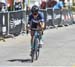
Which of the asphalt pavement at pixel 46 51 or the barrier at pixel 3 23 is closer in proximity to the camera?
the asphalt pavement at pixel 46 51

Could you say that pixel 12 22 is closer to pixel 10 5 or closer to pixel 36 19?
pixel 10 5

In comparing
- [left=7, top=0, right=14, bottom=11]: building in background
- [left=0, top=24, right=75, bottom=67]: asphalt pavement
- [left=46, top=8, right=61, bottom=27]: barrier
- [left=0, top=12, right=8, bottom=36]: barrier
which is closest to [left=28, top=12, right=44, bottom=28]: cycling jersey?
[left=0, top=24, right=75, bottom=67]: asphalt pavement

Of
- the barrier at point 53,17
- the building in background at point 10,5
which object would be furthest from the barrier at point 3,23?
the building in background at point 10,5

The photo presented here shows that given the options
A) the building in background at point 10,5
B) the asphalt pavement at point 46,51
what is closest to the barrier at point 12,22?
the asphalt pavement at point 46,51

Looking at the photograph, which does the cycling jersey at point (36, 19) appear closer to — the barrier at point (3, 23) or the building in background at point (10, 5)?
the barrier at point (3, 23)

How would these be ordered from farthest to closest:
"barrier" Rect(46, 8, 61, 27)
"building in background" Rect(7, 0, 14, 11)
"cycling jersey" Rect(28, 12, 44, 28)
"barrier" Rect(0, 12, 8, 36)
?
1. "building in background" Rect(7, 0, 14, 11)
2. "barrier" Rect(46, 8, 61, 27)
3. "barrier" Rect(0, 12, 8, 36)
4. "cycling jersey" Rect(28, 12, 44, 28)

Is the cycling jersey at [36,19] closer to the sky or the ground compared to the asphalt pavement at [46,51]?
closer to the sky

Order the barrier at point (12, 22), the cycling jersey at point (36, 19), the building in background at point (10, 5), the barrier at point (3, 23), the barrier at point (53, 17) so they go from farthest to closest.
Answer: the building in background at point (10, 5) → the barrier at point (53, 17) → the barrier at point (12, 22) → the barrier at point (3, 23) → the cycling jersey at point (36, 19)

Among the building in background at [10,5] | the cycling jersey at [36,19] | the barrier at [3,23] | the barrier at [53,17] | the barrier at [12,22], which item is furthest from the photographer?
the building in background at [10,5]

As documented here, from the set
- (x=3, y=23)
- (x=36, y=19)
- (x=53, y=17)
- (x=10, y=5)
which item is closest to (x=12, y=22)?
(x=3, y=23)

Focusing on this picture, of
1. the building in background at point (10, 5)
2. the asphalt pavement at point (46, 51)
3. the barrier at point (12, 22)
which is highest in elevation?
the building in background at point (10, 5)

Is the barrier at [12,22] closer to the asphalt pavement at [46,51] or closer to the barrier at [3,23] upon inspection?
the barrier at [3,23]

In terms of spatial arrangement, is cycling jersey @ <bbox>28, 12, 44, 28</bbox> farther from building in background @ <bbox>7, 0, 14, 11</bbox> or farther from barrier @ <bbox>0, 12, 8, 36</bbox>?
building in background @ <bbox>7, 0, 14, 11</bbox>

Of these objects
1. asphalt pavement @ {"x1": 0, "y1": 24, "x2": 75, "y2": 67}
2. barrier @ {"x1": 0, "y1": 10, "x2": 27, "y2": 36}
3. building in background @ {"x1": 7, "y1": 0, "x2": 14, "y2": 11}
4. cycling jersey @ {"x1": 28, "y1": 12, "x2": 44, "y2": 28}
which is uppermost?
building in background @ {"x1": 7, "y1": 0, "x2": 14, "y2": 11}
